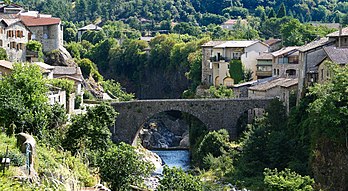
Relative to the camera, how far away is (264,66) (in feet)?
267

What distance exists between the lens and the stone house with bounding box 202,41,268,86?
83812 mm

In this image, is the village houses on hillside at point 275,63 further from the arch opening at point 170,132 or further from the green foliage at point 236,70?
the arch opening at point 170,132

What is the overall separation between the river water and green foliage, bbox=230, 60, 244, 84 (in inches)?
378

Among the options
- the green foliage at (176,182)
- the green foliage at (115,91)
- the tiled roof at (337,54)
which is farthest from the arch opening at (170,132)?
the green foliage at (176,182)

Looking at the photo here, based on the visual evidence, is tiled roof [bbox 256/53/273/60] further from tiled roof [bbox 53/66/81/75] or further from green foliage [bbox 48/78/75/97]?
green foliage [bbox 48/78/75/97]

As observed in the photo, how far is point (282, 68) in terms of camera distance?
2975 inches

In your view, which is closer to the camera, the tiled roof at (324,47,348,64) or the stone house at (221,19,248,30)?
the tiled roof at (324,47,348,64)

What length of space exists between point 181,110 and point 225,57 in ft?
56.1

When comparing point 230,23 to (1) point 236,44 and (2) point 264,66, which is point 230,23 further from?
(2) point 264,66

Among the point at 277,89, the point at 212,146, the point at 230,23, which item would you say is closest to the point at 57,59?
the point at 212,146

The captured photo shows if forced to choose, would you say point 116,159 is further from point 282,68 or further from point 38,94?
point 282,68

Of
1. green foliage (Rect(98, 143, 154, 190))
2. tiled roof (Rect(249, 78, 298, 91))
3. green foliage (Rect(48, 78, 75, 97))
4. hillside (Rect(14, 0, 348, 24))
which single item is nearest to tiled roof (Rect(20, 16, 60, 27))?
green foliage (Rect(48, 78, 75, 97))

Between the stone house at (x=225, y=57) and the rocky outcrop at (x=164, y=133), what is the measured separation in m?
8.24

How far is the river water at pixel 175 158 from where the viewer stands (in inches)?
2777
